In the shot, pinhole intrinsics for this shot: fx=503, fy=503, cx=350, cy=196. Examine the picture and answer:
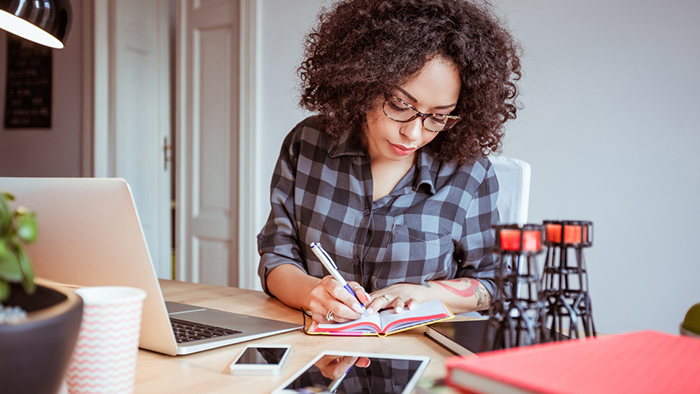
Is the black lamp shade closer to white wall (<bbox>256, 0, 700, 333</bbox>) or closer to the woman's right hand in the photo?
the woman's right hand

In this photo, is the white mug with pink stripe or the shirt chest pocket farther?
the shirt chest pocket

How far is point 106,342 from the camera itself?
45cm

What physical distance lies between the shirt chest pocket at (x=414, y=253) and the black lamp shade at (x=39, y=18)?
0.82 m

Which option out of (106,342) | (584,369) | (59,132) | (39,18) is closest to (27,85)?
(59,132)

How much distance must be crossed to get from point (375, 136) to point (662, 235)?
1368 millimetres

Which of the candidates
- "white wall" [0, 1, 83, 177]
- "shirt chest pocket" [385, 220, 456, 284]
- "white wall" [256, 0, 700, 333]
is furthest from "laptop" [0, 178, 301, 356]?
"white wall" [0, 1, 83, 177]

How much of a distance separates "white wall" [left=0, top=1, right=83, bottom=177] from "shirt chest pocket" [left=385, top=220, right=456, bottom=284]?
2926 millimetres

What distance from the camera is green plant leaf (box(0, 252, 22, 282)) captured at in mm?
326

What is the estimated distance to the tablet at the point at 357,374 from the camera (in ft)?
1.92

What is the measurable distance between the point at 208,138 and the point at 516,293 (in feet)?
9.09

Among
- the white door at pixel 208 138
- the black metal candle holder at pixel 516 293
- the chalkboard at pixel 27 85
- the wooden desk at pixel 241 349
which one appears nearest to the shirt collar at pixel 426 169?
the wooden desk at pixel 241 349

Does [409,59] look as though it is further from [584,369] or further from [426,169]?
[584,369]

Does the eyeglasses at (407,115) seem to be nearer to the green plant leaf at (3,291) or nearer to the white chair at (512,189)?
the white chair at (512,189)

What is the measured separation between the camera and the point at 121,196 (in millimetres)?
573
